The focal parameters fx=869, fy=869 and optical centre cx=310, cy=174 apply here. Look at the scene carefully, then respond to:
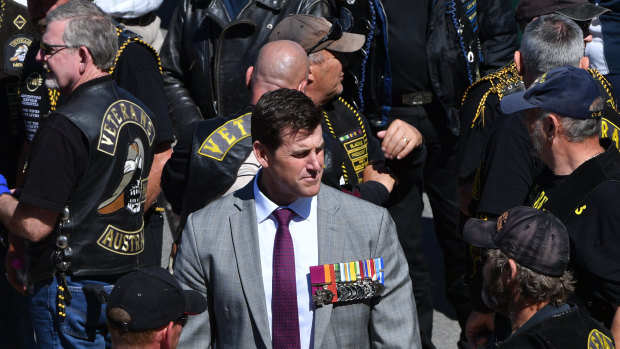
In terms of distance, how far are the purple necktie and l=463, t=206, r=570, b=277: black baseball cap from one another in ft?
2.52

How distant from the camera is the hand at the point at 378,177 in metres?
4.53

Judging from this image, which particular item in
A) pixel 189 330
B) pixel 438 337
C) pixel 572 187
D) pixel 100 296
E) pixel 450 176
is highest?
pixel 572 187

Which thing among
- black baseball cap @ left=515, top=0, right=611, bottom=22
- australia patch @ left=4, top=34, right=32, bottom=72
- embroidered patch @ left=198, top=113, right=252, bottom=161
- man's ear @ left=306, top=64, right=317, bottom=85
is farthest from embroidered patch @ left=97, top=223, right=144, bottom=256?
black baseball cap @ left=515, top=0, right=611, bottom=22

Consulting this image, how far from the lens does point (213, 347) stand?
352cm

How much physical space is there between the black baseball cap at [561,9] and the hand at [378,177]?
1.32 m

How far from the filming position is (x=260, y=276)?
10.9ft

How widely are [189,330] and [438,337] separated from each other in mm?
3046

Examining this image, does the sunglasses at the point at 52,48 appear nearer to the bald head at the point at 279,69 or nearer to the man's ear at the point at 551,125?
the bald head at the point at 279,69

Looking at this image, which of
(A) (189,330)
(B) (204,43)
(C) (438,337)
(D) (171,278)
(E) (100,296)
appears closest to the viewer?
A: (D) (171,278)

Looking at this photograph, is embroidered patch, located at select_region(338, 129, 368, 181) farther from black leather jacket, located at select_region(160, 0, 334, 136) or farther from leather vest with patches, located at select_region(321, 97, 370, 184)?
black leather jacket, located at select_region(160, 0, 334, 136)

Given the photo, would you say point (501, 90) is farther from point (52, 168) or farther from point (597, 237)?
point (52, 168)

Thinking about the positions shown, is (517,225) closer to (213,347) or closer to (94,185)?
(213,347)

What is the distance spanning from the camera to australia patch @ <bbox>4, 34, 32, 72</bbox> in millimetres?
5812

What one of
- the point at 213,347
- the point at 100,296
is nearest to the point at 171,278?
the point at 213,347
